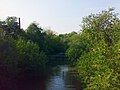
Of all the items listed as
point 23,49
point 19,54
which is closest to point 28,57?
point 23,49

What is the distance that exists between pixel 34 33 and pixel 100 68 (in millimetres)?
74044

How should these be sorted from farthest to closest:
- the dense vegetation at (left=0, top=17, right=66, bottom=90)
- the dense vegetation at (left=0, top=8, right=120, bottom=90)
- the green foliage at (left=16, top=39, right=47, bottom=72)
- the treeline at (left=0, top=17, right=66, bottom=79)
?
the green foliage at (left=16, top=39, right=47, bottom=72) → the treeline at (left=0, top=17, right=66, bottom=79) → the dense vegetation at (left=0, top=17, right=66, bottom=90) → the dense vegetation at (left=0, top=8, right=120, bottom=90)

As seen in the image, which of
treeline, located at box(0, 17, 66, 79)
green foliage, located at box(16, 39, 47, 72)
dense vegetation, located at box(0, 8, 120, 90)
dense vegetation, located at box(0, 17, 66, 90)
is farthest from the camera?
green foliage, located at box(16, 39, 47, 72)

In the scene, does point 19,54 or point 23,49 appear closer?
point 19,54

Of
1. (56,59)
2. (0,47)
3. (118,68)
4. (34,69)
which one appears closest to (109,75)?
(118,68)

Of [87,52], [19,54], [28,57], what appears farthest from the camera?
[28,57]

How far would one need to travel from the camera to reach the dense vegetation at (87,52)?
19.7 metres

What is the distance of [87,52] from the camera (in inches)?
1969

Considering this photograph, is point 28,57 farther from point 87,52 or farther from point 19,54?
point 87,52

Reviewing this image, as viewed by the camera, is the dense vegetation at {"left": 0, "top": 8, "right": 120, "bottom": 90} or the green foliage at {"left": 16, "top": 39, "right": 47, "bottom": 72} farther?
the green foliage at {"left": 16, "top": 39, "right": 47, "bottom": 72}

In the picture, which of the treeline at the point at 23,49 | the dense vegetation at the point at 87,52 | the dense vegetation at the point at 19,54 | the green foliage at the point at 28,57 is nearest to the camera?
the dense vegetation at the point at 87,52

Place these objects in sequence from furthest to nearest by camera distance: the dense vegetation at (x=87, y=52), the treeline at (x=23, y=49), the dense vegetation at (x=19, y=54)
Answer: the treeline at (x=23, y=49), the dense vegetation at (x=19, y=54), the dense vegetation at (x=87, y=52)

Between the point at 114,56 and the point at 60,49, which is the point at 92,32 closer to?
the point at 114,56

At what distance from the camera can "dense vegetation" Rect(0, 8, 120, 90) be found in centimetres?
1973
